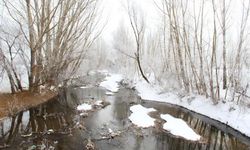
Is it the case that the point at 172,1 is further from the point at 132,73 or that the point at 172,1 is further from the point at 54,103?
the point at 132,73

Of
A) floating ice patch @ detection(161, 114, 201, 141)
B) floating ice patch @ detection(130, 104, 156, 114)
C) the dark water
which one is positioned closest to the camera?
the dark water

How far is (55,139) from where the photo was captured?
11.8 meters

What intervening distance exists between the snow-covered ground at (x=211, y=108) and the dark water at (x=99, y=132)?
0.50m

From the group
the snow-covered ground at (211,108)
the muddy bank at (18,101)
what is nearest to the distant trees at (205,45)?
the snow-covered ground at (211,108)

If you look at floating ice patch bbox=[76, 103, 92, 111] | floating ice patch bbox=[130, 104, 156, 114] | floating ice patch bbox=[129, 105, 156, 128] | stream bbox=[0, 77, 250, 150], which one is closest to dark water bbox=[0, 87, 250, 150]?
stream bbox=[0, 77, 250, 150]

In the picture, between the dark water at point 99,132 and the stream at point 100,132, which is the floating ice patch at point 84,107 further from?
the dark water at point 99,132

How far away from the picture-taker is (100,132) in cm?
1323

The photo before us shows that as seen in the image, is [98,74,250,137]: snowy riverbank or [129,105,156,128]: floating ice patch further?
[129,105,156,128]: floating ice patch

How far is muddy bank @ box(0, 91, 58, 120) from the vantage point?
15.8 metres

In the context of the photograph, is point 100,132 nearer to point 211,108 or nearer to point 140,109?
point 140,109

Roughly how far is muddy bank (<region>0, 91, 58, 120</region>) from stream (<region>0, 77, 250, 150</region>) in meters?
0.53

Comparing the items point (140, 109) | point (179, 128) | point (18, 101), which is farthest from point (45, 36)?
→ point (179, 128)

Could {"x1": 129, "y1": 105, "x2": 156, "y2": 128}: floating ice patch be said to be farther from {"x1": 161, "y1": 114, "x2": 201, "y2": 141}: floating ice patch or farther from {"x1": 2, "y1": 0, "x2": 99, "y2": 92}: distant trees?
{"x1": 2, "y1": 0, "x2": 99, "y2": 92}: distant trees

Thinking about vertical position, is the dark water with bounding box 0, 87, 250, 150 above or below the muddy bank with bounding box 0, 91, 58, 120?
below
